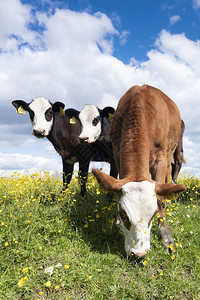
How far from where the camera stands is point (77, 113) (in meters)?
7.57

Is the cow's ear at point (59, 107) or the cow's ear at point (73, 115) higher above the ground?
the cow's ear at point (59, 107)

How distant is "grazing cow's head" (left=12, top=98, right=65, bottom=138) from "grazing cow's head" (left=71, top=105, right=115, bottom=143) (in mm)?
750

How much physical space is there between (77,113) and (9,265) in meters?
4.95

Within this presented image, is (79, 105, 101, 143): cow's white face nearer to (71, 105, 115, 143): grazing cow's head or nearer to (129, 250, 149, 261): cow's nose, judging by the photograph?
(71, 105, 115, 143): grazing cow's head

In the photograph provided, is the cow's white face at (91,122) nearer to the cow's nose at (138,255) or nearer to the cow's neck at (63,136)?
the cow's neck at (63,136)

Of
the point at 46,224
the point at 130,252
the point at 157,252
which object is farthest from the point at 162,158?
the point at 46,224

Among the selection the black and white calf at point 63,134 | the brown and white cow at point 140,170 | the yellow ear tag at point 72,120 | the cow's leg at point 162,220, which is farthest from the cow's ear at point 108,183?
the yellow ear tag at point 72,120

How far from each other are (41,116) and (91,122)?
1.45m

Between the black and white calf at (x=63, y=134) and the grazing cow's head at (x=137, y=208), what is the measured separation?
371 cm

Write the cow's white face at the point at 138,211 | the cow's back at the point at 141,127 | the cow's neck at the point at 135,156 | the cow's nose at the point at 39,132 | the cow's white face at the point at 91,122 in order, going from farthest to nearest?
the cow's nose at the point at 39,132 → the cow's white face at the point at 91,122 → the cow's back at the point at 141,127 → the cow's neck at the point at 135,156 → the cow's white face at the point at 138,211

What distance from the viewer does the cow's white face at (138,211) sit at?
332cm

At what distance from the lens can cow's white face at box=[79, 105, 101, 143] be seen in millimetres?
7050

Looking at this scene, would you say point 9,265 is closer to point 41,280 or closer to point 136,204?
point 41,280

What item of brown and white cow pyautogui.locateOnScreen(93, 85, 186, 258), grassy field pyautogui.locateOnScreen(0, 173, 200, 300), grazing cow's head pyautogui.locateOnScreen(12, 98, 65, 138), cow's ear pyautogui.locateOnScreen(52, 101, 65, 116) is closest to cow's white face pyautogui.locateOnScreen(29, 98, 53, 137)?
grazing cow's head pyautogui.locateOnScreen(12, 98, 65, 138)
